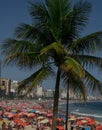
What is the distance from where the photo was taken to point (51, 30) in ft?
31.4

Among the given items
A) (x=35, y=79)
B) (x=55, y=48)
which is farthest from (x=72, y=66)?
Result: (x=35, y=79)

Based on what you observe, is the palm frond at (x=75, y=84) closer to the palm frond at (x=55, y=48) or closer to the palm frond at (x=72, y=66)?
the palm frond at (x=72, y=66)

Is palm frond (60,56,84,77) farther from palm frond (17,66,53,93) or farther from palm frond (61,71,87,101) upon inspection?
palm frond (17,66,53,93)

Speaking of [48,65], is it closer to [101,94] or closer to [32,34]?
[32,34]

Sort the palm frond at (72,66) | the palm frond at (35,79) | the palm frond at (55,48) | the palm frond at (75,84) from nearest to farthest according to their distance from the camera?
the palm frond at (72,66) → the palm frond at (55,48) → the palm frond at (35,79) → the palm frond at (75,84)

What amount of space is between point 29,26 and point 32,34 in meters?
0.25

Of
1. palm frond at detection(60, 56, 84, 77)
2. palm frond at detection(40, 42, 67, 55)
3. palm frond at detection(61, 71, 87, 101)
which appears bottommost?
palm frond at detection(61, 71, 87, 101)

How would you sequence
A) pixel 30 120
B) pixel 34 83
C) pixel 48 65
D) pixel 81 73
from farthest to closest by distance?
pixel 30 120
pixel 48 65
pixel 34 83
pixel 81 73

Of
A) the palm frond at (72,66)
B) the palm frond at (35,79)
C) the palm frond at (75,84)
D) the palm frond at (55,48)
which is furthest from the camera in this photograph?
the palm frond at (75,84)

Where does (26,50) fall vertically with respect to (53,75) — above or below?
above

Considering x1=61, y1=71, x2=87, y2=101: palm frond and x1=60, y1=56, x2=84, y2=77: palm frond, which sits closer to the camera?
x1=60, y1=56, x2=84, y2=77: palm frond

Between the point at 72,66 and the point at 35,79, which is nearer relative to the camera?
the point at 72,66

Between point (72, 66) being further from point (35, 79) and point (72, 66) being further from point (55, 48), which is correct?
point (35, 79)

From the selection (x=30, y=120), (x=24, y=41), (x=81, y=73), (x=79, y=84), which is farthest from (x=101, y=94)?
(x=30, y=120)
